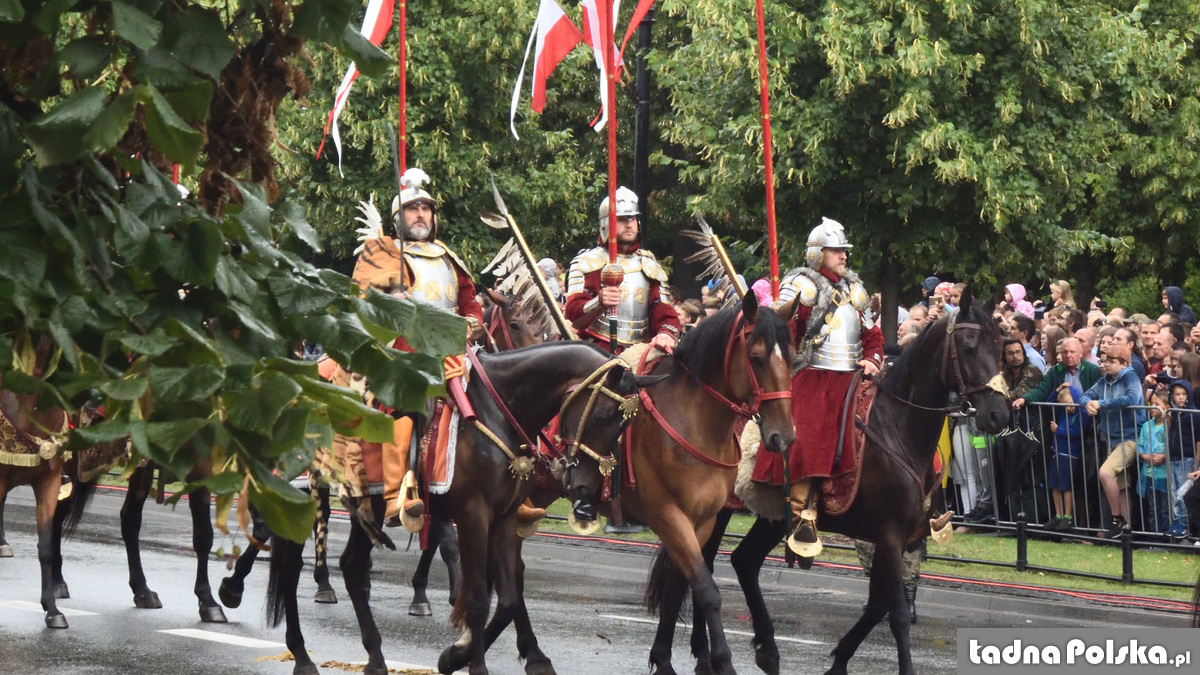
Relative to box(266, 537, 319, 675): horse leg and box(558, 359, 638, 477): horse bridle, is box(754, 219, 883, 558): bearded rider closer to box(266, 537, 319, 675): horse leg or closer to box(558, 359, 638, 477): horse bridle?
box(558, 359, 638, 477): horse bridle

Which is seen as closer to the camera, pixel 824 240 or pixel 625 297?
pixel 824 240

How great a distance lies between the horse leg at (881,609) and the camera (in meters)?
8.91

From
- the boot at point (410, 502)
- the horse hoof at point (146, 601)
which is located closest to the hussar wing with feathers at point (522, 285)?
the boot at point (410, 502)

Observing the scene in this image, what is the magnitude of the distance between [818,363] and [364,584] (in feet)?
9.91

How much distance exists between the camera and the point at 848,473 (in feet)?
32.4

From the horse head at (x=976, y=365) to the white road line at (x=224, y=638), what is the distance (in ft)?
13.9

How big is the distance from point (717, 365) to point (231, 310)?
6.35 metres

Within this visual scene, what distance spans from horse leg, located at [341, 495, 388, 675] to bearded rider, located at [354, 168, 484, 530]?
15cm

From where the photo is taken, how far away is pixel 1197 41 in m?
28.5

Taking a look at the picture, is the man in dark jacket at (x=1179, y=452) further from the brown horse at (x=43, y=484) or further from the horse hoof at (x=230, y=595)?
the brown horse at (x=43, y=484)

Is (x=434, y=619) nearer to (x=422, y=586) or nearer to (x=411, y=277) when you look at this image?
(x=422, y=586)

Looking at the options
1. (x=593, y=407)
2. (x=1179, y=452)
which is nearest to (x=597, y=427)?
(x=593, y=407)

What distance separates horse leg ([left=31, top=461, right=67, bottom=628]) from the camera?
10.1 m

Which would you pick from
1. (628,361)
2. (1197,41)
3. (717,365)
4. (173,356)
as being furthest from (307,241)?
(1197,41)
